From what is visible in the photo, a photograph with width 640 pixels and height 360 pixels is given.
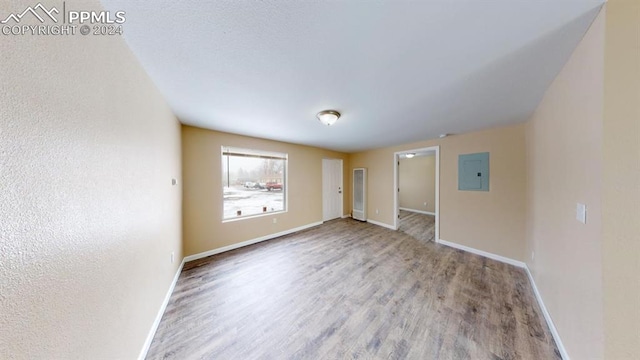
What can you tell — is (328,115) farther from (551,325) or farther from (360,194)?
(360,194)

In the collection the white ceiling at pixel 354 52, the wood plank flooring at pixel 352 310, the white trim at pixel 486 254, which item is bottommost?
the wood plank flooring at pixel 352 310

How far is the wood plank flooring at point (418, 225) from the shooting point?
14.0 ft

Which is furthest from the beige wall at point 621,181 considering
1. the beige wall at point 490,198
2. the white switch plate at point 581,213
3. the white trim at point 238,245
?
the white trim at point 238,245

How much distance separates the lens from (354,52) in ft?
4.32

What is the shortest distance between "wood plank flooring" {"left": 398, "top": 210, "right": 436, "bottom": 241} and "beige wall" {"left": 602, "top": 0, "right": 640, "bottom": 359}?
3.17 metres

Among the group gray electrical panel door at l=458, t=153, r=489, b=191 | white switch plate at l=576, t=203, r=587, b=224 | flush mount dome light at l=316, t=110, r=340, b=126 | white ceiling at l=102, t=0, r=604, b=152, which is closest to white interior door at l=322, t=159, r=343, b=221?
flush mount dome light at l=316, t=110, r=340, b=126

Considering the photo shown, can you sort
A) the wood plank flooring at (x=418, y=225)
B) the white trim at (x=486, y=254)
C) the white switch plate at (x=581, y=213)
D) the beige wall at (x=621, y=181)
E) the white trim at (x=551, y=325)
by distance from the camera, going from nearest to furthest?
the beige wall at (x=621, y=181) → the white switch plate at (x=581, y=213) → the white trim at (x=551, y=325) → the white trim at (x=486, y=254) → the wood plank flooring at (x=418, y=225)

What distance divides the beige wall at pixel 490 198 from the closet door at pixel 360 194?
176cm

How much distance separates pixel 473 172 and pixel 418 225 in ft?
7.26

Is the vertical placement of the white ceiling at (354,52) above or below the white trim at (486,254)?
above

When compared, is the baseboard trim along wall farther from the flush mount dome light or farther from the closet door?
the flush mount dome light

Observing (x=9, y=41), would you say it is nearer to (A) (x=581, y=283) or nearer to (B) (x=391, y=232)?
(A) (x=581, y=283)

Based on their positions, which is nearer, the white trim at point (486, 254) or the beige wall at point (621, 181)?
the beige wall at point (621, 181)

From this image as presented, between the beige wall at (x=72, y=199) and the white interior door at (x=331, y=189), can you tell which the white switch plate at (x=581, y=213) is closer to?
the beige wall at (x=72, y=199)
